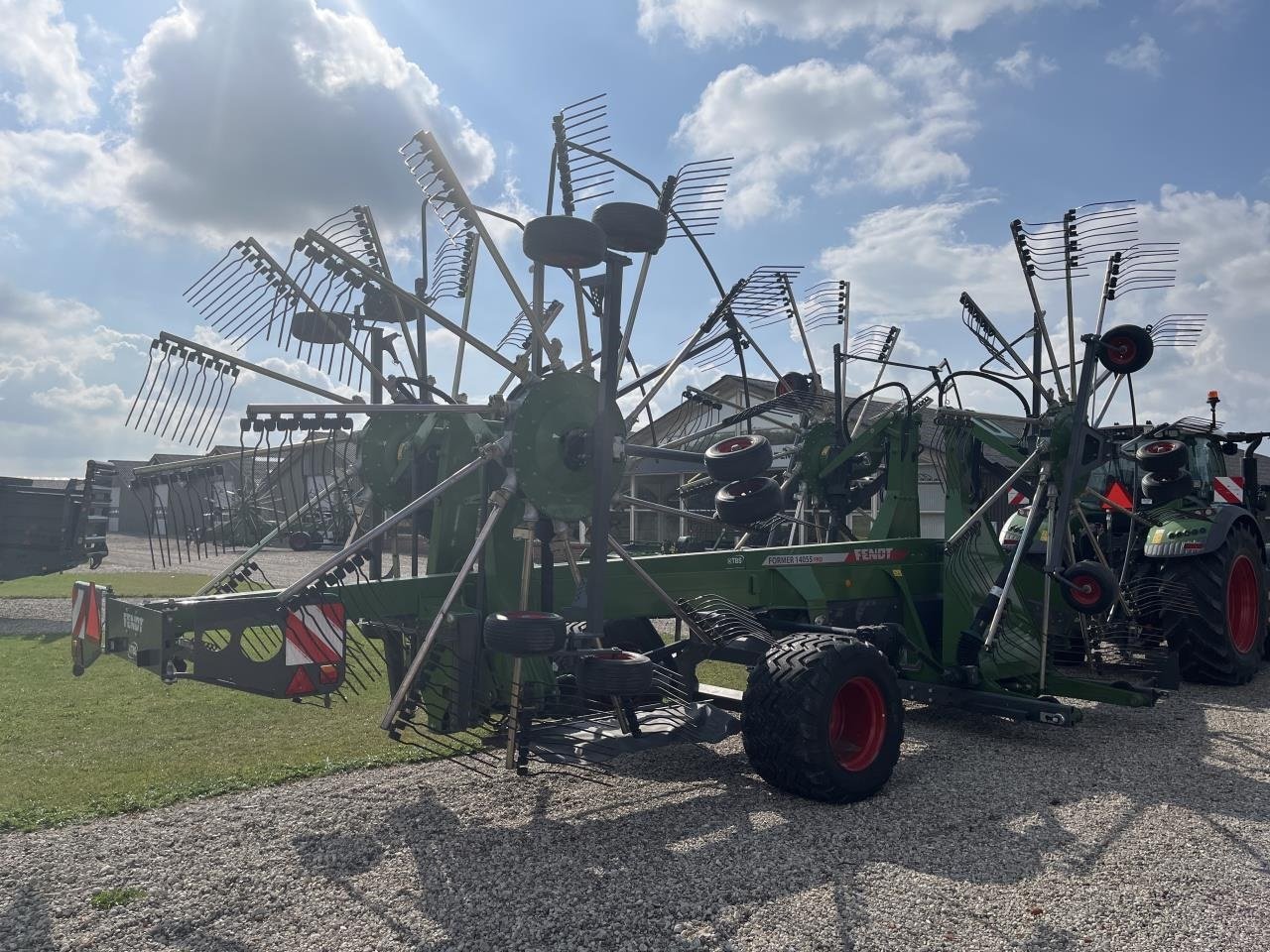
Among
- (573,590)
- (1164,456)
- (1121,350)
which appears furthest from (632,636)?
(1164,456)

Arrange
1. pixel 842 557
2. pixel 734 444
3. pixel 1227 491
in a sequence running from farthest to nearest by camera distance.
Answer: pixel 1227 491, pixel 842 557, pixel 734 444

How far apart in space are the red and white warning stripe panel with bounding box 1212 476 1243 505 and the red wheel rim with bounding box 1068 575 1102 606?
175 inches

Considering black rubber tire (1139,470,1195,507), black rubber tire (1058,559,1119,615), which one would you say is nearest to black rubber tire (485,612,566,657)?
black rubber tire (1058,559,1119,615)

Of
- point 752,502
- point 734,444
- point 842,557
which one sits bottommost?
point 842,557

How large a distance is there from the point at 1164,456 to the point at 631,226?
5.34 metres

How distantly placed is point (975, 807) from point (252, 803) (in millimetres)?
3721

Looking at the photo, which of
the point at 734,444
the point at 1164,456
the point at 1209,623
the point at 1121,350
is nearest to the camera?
the point at 734,444

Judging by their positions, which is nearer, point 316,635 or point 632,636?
point 316,635

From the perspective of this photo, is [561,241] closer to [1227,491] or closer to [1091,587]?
[1091,587]

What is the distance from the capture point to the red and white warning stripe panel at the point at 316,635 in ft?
14.1

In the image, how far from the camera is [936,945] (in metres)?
3.46

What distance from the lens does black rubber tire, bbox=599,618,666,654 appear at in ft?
22.4

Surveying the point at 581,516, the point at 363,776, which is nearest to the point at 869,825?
the point at 581,516

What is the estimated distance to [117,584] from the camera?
63.8 feet
